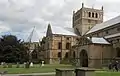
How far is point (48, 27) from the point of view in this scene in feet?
249

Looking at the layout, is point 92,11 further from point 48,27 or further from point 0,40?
point 0,40

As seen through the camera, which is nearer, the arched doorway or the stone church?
the arched doorway

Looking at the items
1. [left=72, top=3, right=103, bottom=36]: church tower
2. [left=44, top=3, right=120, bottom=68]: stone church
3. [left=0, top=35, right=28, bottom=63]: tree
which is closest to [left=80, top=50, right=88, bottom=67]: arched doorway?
A: [left=44, top=3, right=120, bottom=68]: stone church

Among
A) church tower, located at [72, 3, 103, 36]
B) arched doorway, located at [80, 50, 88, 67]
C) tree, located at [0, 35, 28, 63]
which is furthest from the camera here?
church tower, located at [72, 3, 103, 36]

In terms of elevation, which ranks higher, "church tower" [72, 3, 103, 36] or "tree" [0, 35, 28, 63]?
"church tower" [72, 3, 103, 36]

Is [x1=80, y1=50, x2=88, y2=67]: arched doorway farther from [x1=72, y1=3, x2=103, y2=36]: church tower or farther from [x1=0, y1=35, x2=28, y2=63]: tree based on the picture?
[x1=72, y1=3, x2=103, y2=36]: church tower

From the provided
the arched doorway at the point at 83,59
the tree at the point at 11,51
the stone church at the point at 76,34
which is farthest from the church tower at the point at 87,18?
the arched doorway at the point at 83,59

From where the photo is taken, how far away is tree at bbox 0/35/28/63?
65.3 meters

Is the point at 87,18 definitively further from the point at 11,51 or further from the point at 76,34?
the point at 11,51

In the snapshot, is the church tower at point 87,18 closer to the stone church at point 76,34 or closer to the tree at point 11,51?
the stone church at point 76,34

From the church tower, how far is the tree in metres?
21.6

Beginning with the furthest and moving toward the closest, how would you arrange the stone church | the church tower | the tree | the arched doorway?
the church tower < the tree < the stone church < the arched doorway

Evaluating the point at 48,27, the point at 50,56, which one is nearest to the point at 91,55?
the point at 50,56

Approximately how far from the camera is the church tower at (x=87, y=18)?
2958 inches
